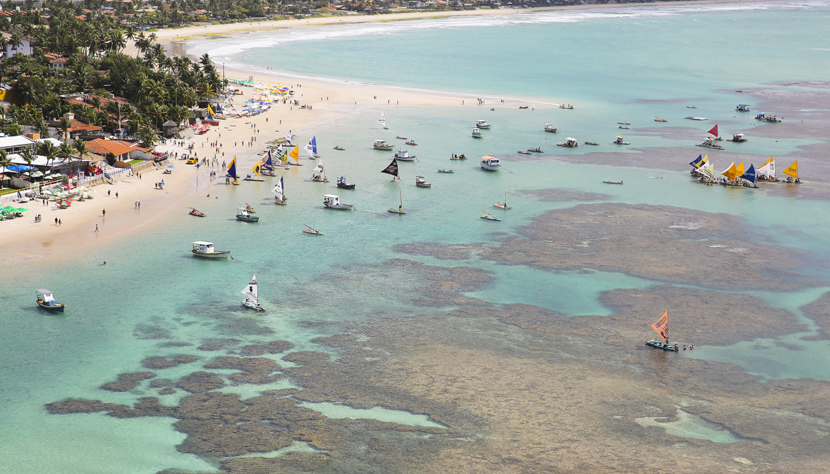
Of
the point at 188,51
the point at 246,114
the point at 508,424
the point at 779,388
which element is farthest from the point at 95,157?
the point at 188,51

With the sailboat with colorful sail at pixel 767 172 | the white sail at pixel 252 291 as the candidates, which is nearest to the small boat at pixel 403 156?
the sailboat with colorful sail at pixel 767 172

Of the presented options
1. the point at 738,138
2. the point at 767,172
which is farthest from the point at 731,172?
the point at 738,138

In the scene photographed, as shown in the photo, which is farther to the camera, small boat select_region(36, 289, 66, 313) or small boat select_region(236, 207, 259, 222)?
small boat select_region(236, 207, 259, 222)

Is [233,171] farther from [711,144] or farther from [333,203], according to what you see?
[711,144]

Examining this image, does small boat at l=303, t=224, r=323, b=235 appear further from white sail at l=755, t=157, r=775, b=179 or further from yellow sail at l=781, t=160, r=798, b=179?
yellow sail at l=781, t=160, r=798, b=179

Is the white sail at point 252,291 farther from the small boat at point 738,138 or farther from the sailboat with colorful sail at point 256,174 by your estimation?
the small boat at point 738,138

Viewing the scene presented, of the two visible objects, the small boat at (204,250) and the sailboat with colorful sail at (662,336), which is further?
the small boat at (204,250)

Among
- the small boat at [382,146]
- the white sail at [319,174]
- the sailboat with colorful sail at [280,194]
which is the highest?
the small boat at [382,146]

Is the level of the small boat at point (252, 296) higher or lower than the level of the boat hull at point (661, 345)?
higher

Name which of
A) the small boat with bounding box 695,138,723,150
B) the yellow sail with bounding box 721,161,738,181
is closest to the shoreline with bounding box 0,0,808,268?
the small boat with bounding box 695,138,723,150
